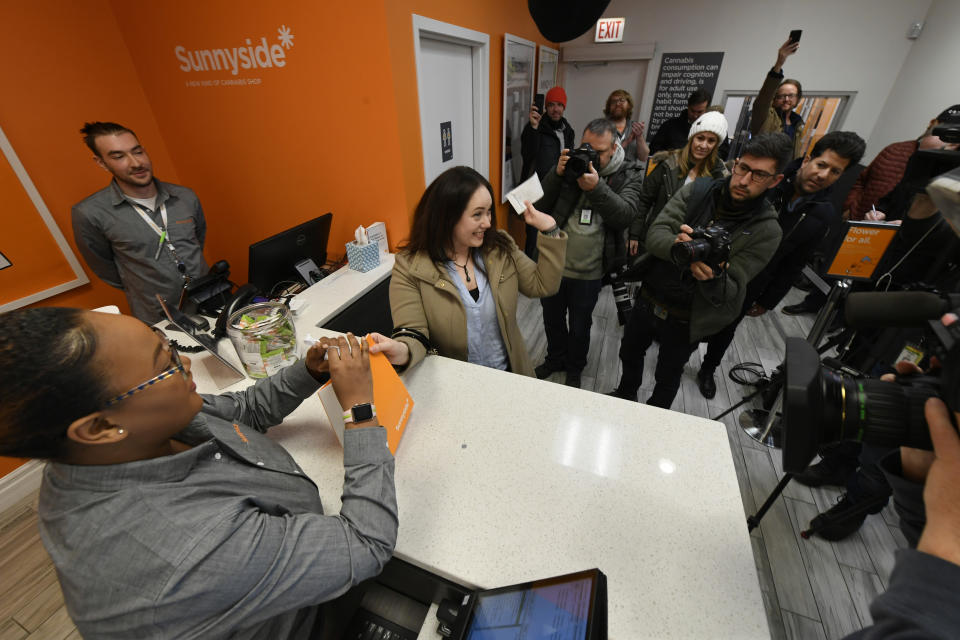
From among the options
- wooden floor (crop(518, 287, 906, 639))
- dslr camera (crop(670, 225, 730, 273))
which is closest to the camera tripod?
wooden floor (crop(518, 287, 906, 639))

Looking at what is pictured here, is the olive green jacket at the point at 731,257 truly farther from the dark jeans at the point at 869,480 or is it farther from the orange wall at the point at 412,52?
the orange wall at the point at 412,52

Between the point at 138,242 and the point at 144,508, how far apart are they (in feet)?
6.81

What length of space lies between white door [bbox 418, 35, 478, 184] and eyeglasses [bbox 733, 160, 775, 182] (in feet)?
5.64

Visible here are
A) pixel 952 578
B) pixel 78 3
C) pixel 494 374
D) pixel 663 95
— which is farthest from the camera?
pixel 663 95

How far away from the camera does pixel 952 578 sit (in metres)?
0.44

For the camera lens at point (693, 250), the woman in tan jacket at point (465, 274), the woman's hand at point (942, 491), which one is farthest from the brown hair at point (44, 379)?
the camera lens at point (693, 250)

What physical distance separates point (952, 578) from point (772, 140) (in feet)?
5.01

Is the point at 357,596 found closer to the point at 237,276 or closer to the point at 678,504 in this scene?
the point at 678,504

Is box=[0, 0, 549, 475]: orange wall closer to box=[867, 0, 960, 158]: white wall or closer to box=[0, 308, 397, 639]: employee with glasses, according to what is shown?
box=[0, 308, 397, 639]: employee with glasses

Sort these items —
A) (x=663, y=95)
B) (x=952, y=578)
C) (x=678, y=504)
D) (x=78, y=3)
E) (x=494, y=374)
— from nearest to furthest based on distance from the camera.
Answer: (x=952, y=578) < (x=678, y=504) < (x=494, y=374) < (x=78, y=3) < (x=663, y=95)

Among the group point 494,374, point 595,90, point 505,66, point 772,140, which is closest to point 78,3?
point 505,66

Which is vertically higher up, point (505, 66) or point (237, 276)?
point (505, 66)

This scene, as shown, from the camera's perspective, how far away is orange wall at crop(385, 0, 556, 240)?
6.72ft

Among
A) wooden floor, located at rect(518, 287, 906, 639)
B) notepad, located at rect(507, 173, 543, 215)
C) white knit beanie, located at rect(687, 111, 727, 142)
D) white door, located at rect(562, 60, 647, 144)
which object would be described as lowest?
wooden floor, located at rect(518, 287, 906, 639)
